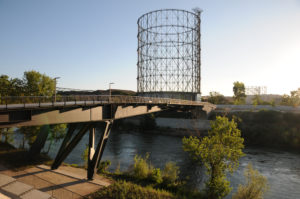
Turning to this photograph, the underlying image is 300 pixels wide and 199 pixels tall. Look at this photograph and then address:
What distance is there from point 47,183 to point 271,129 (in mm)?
49204

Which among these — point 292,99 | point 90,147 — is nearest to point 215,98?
point 292,99

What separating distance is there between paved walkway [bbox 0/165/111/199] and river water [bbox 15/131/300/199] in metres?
7.44

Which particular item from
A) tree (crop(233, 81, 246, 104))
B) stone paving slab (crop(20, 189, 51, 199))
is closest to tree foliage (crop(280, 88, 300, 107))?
tree (crop(233, 81, 246, 104))

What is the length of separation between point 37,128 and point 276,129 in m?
50.5

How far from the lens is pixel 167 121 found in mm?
61969

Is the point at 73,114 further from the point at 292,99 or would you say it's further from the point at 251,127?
the point at 292,99

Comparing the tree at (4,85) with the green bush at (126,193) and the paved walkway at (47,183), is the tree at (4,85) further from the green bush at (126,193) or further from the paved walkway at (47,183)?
the green bush at (126,193)

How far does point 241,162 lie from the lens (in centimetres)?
3128

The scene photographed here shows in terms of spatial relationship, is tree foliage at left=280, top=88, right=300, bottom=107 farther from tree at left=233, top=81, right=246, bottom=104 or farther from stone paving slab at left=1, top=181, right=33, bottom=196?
stone paving slab at left=1, top=181, right=33, bottom=196

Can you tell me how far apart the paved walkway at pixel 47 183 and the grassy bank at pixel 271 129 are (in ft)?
129

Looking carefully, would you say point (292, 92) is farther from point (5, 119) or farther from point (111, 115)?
point (5, 119)

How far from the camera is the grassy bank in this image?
44.0 m

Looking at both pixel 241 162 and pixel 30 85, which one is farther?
pixel 30 85

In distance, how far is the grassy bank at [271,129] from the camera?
44.0 m
